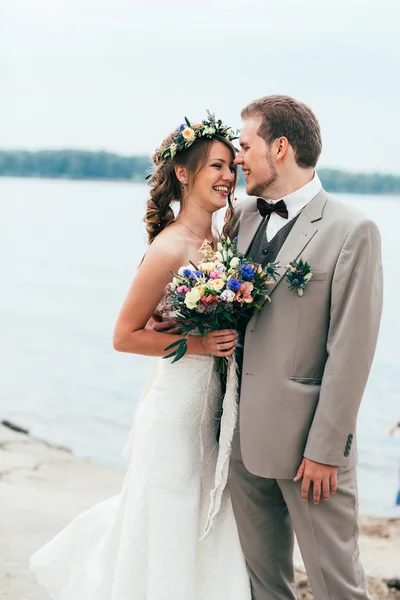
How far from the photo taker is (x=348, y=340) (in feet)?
9.31

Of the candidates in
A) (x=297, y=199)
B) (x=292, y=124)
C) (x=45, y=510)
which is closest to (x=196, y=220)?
(x=297, y=199)

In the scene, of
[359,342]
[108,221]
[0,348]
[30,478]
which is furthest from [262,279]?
[108,221]

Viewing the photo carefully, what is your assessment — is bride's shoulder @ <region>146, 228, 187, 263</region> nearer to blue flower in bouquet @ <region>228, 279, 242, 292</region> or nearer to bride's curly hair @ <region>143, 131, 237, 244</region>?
bride's curly hair @ <region>143, 131, 237, 244</region>

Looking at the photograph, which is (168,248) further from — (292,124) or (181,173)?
(292,124)

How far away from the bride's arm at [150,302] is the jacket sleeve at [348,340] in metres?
0.55

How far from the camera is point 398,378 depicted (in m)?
16.6

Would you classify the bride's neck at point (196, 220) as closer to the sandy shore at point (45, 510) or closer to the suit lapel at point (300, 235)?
the suit lapel at point (300, 235)

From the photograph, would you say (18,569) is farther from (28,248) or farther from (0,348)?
(28,248)

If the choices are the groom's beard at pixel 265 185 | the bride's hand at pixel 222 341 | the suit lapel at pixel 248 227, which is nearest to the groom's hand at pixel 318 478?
the bride's hand at pixel 222 341

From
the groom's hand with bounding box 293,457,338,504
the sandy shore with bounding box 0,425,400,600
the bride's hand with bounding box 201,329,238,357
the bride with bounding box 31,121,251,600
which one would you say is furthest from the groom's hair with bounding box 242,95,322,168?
the sandy shore with bounding box 0,425,400,600

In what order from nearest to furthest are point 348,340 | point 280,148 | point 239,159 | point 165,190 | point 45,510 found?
point 348,340, point 280,148, point 239,159, point 165,190, point 45,510

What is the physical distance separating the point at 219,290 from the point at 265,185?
534 mm

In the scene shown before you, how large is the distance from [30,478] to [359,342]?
13.4 feet

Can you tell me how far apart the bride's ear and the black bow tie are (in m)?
0.36
